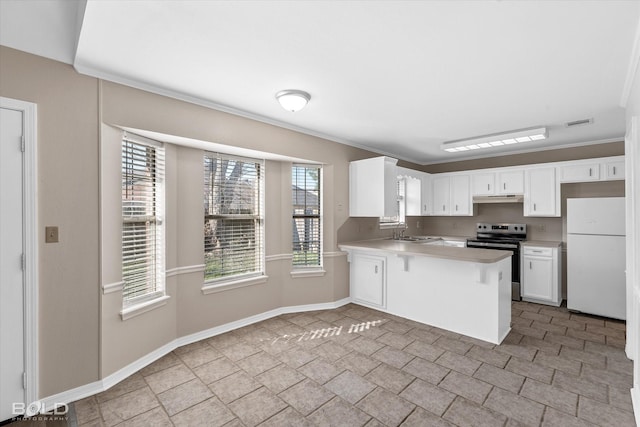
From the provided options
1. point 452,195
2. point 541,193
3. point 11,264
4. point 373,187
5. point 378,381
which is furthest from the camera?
point 452,195

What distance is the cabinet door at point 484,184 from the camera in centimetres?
531

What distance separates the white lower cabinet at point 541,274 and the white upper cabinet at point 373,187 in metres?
2.28

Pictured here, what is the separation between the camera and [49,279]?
2141 mm

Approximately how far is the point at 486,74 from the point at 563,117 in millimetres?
1820

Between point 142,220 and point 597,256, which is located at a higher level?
point 142,220

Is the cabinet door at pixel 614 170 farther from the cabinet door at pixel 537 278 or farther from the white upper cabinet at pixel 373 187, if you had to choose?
the white upper cabinet at pixel 373 187

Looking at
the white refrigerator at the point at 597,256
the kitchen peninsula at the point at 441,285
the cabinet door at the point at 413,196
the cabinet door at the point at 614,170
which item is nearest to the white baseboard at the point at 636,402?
the kitchen peninsula at the point at 441,285

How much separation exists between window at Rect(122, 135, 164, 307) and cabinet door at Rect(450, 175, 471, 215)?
511 cm

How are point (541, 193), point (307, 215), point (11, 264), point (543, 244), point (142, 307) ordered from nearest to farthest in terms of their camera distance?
1. point (11, 264)
2. point (142, 307)
3. point (307, 215)
4. point (543, 244)
5. point (541, 193)

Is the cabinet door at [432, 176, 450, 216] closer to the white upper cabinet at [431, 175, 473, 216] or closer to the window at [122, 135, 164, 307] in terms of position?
the white upper cabinet at [431, 175, 473, 216]

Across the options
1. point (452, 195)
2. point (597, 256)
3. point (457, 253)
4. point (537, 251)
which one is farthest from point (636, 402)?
point (452, 195)

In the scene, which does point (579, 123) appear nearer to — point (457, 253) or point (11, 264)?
point (457, 253)

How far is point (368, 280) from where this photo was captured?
4355mm

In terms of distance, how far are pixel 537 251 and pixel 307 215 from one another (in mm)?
3624
